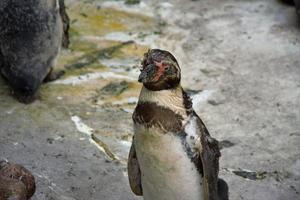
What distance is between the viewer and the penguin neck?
406 cm

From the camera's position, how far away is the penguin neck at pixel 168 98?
406cm

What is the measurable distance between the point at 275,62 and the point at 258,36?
0.63 metres

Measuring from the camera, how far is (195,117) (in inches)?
167

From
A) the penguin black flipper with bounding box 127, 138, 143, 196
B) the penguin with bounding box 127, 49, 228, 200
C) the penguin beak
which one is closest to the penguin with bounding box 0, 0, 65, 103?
the penguin black flipper with bounding box 127, 138, 143, 196

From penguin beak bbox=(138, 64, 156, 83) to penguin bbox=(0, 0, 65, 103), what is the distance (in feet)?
8.95

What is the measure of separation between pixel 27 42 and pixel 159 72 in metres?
2.84

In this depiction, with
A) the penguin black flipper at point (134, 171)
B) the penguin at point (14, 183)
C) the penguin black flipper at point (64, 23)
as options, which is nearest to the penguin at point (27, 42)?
the penguin black flipper at point (64, 23)

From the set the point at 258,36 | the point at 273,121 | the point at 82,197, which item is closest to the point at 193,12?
the point at 258,36

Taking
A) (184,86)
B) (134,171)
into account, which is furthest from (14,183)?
(184,86)

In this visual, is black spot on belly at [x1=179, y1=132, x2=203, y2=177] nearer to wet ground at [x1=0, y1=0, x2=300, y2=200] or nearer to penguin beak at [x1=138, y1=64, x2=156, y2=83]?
penguin beak at [x1=138, y1=64, x2=156, y2=83]

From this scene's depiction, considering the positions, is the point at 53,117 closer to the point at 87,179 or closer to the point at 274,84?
the point at 87,179

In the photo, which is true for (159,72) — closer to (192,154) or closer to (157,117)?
(157,117)

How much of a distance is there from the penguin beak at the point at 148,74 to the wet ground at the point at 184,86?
4.87 feet

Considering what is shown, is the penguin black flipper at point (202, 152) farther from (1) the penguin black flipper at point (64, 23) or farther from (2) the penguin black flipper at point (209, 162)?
(1) the penguin black flipper at point (64, 23)
